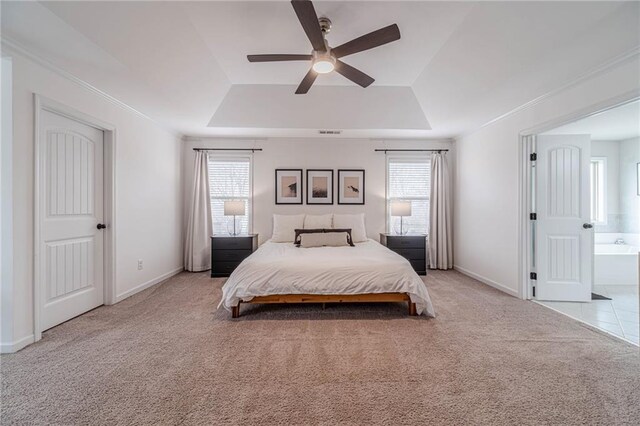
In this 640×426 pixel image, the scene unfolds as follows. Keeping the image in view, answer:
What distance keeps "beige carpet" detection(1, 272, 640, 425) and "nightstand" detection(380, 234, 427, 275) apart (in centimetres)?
168

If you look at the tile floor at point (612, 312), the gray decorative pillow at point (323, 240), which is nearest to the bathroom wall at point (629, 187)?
the tile floor at point (612, 312)

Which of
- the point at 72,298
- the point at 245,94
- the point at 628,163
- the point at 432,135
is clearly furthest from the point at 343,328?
the point at 628,163

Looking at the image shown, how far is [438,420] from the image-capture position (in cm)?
148

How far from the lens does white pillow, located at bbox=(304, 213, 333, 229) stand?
15.1 ft

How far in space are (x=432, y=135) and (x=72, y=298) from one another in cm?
559

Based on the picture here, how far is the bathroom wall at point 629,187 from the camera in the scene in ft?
15.2

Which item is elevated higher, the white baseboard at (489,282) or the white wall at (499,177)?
the white wall at (499,177)

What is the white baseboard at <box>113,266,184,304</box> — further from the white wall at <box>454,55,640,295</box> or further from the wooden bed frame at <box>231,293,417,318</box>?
the white wall at <box>454,55,640,295</box>

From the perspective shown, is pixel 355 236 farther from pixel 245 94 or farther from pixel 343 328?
pixel 245 94

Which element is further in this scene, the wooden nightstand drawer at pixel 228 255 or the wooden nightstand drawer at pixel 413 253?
the wooden nightstand drawer at pixel 413 253

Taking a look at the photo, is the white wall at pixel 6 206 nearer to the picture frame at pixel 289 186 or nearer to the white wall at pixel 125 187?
the white wall at pixel 125 187

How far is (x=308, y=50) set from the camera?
3.02 meters

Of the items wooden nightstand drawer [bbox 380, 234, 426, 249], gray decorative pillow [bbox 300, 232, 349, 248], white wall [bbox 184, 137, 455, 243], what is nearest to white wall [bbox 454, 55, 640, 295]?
white wall [bbox 184, 137, 455, 243]

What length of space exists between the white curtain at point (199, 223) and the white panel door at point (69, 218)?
166 centimetres
